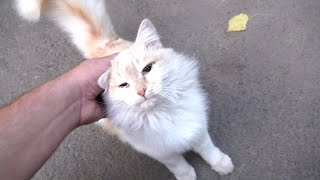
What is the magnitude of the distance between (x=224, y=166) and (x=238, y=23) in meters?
0.74

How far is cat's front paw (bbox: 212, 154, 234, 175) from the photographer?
1.72 metres

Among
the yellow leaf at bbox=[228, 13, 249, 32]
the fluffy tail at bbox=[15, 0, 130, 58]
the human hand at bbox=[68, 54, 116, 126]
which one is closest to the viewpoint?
the human hand at bbox=[68, 54, 116, 126]

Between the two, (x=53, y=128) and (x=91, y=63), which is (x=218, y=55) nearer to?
(x=91, y=63)

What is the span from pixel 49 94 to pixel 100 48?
289 mm

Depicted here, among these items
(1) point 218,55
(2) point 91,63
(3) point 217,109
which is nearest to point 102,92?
(2) point 91,63

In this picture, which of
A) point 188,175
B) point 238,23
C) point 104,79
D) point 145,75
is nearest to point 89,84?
point 104,79

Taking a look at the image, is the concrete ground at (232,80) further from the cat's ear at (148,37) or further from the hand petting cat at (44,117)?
the cat's ear at (148,37)

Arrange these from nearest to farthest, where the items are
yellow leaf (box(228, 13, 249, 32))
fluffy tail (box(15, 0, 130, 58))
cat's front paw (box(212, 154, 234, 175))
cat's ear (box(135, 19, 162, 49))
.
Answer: cat's ear (box(135, 19, 162, 49)), fluffy tail (box(15, 0, 130, 58)), cat's front paw (box(212, 154, 234, 175)), yellow leaf (box(228, 13, 249, 32))

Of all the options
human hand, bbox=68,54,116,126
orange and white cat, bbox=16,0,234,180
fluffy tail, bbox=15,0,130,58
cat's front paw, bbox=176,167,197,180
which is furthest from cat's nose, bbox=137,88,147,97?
cat's front paw, bbox=176,167,197,180

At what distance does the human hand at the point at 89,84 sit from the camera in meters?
1.48

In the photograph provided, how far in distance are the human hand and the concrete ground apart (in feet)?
1.41

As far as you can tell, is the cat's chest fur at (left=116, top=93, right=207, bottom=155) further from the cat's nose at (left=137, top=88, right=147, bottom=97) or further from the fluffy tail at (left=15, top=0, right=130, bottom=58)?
the fluffy tail at (left=15, top=0, right=130, bottom=58)

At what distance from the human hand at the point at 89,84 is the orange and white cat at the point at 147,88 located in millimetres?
69

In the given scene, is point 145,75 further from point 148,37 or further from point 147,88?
point 148,37
